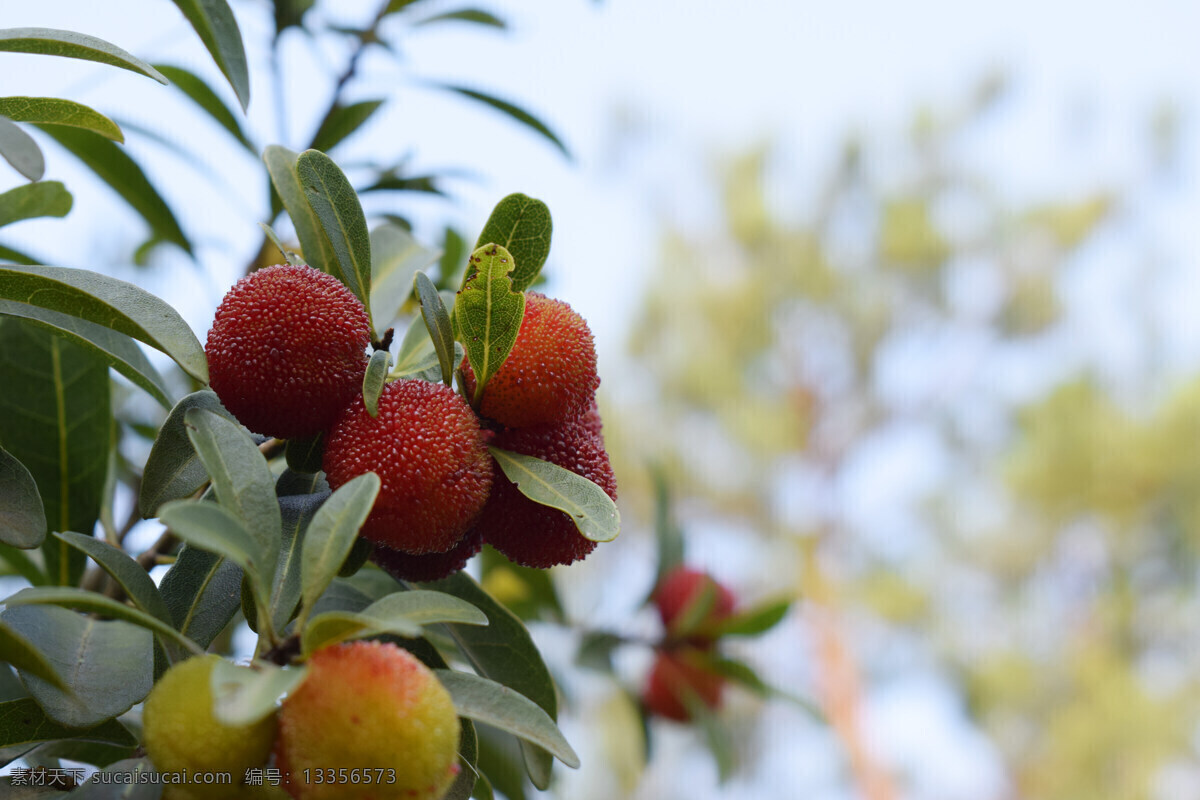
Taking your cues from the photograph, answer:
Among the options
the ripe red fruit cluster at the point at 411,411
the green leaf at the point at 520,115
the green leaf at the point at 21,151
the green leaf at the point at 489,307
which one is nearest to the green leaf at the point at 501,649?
the ripe red fruit cluster at the point at 411,411

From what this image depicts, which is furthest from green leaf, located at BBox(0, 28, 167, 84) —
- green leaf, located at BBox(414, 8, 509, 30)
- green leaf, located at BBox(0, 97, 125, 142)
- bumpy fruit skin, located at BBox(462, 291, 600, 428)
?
green leaf, located at BBox(414, 8, 509, 30)

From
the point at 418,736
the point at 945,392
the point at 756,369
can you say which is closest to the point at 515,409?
the point at 418,736

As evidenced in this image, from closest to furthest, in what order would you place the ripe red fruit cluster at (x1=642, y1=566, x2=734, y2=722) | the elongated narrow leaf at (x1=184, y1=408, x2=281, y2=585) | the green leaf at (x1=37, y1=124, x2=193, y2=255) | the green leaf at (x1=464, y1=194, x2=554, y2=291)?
the elongated narrow leaf at (x1=184, y1=408, x2=281, y2=585) → the green leaf at (x1=464, y1=194, x2=554, y2=291) → the green leaf at (x1=37, y1=124, x2=193, y2=255) → the ripe red fruit cluster at (x1=642, y1=566, x2=734, y2=722)

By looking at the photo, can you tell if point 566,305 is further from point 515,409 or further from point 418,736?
point 418,736

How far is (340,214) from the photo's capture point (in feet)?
1.83

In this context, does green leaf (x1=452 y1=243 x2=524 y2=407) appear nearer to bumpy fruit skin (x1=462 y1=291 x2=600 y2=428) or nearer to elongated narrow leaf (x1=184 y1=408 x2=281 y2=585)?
bumpy fruit skin (x1=462 y1=291 x2=600 y2=428)

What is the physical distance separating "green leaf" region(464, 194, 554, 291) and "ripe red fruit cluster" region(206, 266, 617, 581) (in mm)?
20

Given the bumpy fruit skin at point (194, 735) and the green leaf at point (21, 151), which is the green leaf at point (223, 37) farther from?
the bumpy fruit skin at point (194, 735)

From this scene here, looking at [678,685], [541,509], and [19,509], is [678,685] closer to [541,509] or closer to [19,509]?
[541,509]

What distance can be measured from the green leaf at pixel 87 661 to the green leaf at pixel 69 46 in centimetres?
31

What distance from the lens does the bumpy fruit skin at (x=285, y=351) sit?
0.52 meters

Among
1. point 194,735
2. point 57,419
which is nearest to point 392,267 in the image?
point 57,419

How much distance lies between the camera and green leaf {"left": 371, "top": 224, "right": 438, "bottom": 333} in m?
0.79

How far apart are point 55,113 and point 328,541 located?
0.33m
